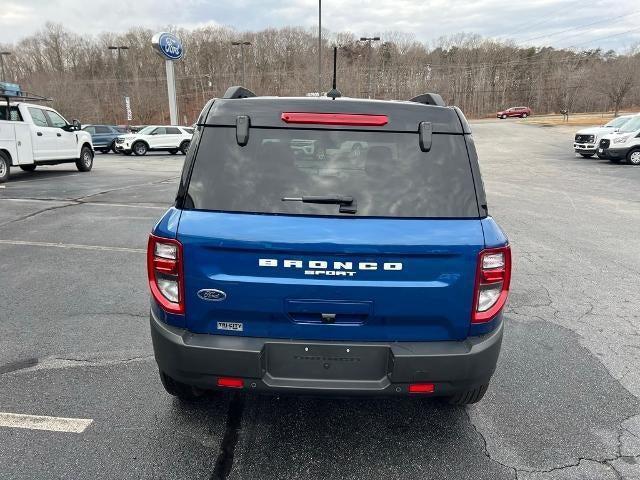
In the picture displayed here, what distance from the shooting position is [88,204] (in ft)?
32.3

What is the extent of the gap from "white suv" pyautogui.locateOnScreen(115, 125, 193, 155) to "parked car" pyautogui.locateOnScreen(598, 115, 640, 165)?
21234 mm

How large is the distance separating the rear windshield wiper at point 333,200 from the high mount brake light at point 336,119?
1.32 ft

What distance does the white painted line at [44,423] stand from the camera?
270 cm

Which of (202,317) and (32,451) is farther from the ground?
(202,317)

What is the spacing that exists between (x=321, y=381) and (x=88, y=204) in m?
9.28

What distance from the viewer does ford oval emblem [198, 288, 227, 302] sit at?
218cm

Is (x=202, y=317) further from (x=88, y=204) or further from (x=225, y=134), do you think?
(x=88, y=204)

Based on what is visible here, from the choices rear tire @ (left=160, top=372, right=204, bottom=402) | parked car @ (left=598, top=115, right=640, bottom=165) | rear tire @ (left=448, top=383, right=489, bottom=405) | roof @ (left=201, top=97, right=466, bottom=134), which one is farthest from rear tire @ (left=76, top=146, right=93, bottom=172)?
parked car @ (left=598, top=115, right=640, bottom=165)

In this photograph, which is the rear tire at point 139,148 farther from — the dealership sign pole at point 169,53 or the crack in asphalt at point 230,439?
the crack in asphalt at point 230,439

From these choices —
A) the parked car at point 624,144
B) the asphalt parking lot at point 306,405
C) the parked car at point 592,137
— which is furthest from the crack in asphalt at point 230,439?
the parked car at point 592,137

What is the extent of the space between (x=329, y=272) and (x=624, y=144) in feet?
69.4

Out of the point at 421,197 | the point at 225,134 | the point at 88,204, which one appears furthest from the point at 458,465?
the point at 88,204

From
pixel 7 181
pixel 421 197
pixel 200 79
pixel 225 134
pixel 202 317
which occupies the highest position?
pixel 200 79

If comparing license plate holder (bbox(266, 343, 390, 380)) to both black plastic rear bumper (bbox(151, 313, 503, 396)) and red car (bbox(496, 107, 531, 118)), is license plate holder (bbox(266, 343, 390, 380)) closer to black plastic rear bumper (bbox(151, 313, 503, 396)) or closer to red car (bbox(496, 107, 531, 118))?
black plastic rear bumper (bbox(151, 313, 503, 396))
